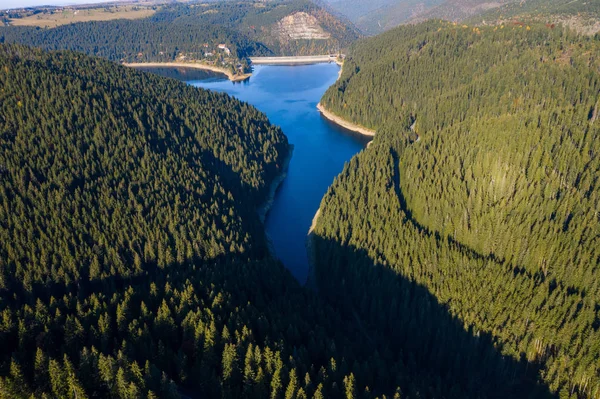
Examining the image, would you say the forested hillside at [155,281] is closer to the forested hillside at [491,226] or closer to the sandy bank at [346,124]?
the forested hillside at [491,226]

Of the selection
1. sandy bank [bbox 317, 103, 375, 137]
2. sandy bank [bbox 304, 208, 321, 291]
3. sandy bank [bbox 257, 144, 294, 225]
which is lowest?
sandy bank [bbox 304, 208, 321, 291]

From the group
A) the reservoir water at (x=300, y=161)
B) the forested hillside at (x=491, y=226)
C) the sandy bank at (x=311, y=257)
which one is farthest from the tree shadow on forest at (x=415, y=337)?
the reservoir water at (x=300, y=161)

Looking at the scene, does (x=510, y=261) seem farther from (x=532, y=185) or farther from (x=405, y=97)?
(x=405, y=97)

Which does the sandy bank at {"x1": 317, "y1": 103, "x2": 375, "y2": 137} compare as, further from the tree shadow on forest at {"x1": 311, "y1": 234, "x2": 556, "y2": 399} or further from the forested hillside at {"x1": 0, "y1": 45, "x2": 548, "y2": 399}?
the tree shadow on forest at {"x1": 311, "y1": 234, "x2": 556, "y2": 399}

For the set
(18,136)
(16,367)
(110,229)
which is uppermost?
(18,136)

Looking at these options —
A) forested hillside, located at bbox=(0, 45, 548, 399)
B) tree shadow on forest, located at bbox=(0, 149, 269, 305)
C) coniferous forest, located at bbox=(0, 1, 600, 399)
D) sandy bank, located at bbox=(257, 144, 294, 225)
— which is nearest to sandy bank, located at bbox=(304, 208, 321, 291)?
coniferous forest, located at bbox=(0, 1, 600, 399)

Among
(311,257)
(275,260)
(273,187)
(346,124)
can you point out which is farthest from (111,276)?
(346,124)

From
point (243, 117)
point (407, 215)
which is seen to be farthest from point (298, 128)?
point (407, 215)
